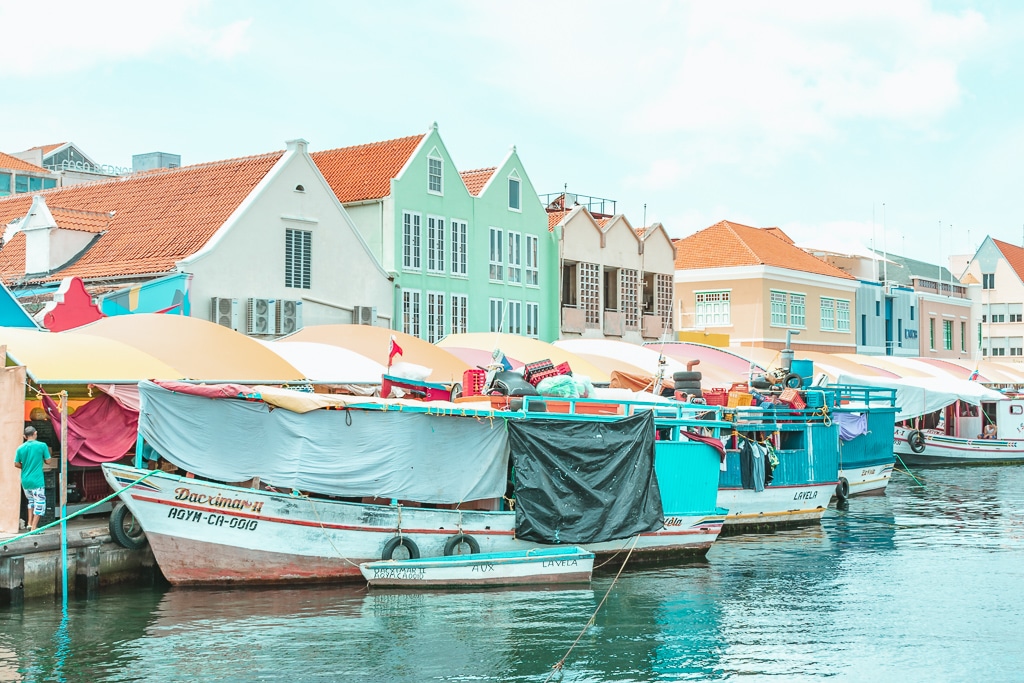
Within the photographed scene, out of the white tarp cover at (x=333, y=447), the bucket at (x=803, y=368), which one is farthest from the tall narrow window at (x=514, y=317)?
the white tarp cover at (x=333, y=447)

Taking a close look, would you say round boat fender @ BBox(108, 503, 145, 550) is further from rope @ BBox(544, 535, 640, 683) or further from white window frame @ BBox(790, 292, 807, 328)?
white window frame @ BBox(790, 292, 807, 328)

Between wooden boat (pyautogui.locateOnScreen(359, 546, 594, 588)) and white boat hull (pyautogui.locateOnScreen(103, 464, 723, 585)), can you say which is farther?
wooden boat (pyautogui.locateOnScreen(359, 546, 594, 588))

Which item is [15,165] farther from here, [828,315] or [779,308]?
[828,315]

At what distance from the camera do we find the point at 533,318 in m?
48.9

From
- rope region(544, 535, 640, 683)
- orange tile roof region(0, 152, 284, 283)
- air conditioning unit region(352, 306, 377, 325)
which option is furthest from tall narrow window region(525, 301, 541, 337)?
rope region(544, 535, 640, 683)

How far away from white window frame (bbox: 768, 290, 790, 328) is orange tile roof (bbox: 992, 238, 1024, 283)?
4492 cm

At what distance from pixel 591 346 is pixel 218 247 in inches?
594

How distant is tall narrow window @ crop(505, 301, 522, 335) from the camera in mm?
47188

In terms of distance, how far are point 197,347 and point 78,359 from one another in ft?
12.6

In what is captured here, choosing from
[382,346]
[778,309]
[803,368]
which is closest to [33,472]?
[382,346]

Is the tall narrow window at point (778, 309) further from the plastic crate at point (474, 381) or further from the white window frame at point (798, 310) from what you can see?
the plastic crate at point (474, 381)

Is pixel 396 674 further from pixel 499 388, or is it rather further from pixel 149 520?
pixel 499 388

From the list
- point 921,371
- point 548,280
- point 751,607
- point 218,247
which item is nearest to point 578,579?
point 751,607

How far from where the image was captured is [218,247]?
34.4 metres
